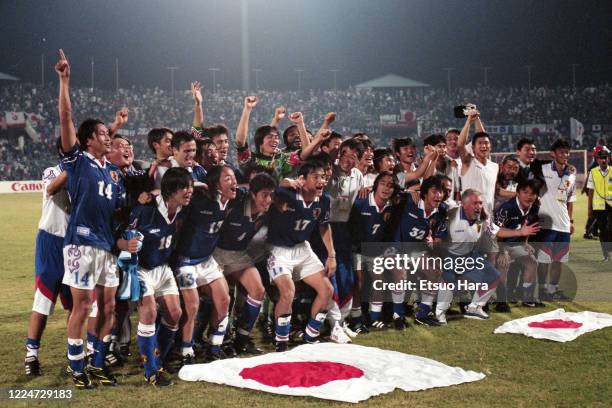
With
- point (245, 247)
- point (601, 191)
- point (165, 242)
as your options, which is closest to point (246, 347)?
point (245, 247)

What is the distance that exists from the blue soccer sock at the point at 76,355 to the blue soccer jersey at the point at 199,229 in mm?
1075

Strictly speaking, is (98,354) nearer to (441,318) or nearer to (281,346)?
(281,346)

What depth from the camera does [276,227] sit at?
671cm

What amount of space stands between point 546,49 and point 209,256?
56277 millimetres

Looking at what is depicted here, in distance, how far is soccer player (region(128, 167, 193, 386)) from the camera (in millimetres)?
5301

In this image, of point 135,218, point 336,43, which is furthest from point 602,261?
point 336,43

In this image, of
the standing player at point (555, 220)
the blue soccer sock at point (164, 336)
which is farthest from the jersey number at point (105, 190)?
the standing player at point (555, 220)

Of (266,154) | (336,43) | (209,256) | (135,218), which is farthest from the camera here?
→ (336,43)

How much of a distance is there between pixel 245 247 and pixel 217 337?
91 centimetres

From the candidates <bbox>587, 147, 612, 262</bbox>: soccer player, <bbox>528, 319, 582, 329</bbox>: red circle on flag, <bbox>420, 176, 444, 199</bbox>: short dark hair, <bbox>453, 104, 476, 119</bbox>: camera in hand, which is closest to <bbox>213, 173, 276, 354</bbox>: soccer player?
<bbox>420, 176, 444, 199</bbox>: short dark hair

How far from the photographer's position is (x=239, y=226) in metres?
6.35

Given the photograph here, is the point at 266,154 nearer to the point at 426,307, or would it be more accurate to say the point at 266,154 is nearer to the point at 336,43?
the point at 426,307

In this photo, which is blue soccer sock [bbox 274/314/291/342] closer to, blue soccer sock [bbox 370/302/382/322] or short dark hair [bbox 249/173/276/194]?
short dark hair [bbox 249/173/276/194]

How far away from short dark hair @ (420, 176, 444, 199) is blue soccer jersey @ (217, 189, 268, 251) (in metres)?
1.99
